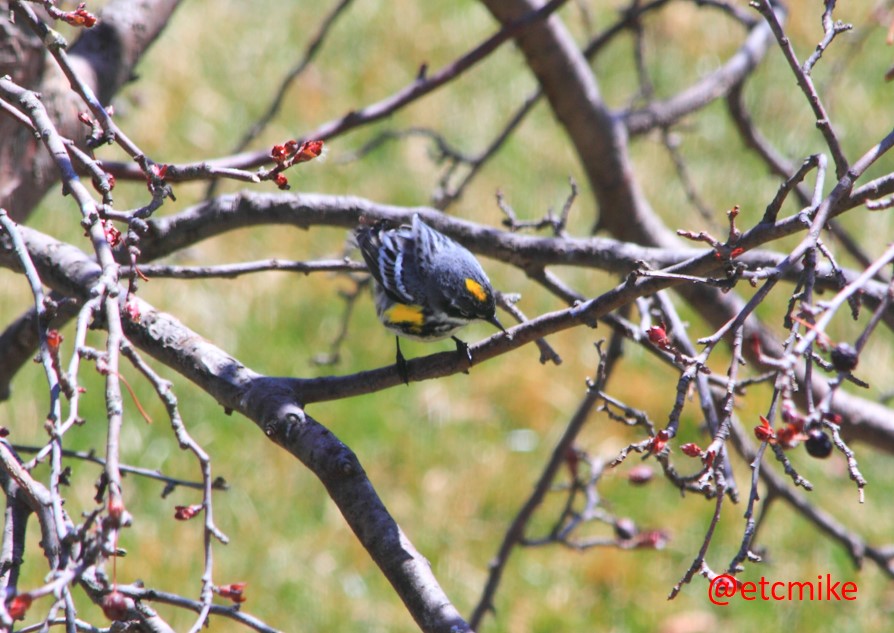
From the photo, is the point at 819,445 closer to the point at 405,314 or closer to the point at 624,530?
the point at 624,530

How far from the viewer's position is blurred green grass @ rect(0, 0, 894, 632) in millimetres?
5289

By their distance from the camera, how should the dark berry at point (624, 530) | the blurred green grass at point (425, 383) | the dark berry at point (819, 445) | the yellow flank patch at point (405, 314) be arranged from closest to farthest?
1. the dark berry at point (819, 445)
2. the dark berry at point (624, 530)
3. the yellow flank patch at point (405, 314)
4. the blurred green grass at point (425, 383)

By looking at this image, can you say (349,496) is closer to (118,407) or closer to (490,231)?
(118,407)

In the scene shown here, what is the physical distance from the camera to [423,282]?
397 centimetres

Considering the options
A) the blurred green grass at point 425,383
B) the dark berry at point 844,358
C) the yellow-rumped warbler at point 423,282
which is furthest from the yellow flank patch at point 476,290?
the dark berry at point 844,358

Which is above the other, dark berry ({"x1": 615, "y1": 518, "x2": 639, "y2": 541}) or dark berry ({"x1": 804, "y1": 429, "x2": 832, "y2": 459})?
dark berry ({"x1": 615, "y1": 518, "x2": 639, "y2": 541})

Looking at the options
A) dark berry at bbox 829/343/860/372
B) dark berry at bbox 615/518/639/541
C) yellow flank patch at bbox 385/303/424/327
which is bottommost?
dark berry at bbox 829/343/860/372

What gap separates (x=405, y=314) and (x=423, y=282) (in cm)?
15

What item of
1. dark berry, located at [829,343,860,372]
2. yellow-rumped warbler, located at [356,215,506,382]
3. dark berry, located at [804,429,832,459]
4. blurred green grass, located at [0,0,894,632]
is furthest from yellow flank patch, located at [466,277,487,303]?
dark berry, located at [829,343,860,372]

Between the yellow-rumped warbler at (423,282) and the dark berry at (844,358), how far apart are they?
6.21 feet

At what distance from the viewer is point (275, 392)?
2.38 m

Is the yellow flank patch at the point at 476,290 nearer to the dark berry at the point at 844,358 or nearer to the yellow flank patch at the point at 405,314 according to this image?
the yellow flank patch at the point at 405,314

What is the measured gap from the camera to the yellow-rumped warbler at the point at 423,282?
366 centimetres

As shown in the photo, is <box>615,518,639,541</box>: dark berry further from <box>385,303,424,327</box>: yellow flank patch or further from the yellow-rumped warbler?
<box>385,303,424,327</box>: yellow flank patch
